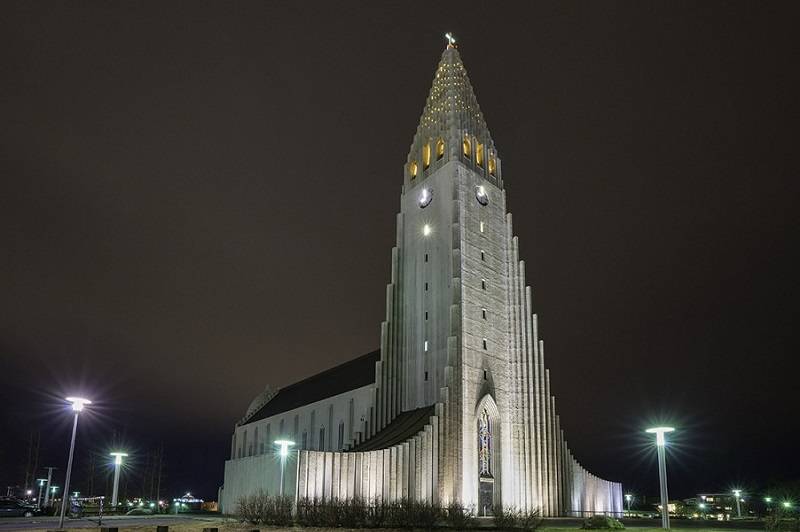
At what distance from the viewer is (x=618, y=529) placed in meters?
36.1

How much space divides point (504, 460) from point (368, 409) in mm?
12189

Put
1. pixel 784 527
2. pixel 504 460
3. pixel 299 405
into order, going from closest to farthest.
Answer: pixel 784 527
pixel 504 460
pixel 299 405

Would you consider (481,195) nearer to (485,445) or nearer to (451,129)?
(451,129)

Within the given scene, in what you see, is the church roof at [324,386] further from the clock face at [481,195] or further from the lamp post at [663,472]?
the lamp post at [663,472]

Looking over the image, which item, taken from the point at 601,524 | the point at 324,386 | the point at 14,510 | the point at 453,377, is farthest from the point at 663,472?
the point at 324,386

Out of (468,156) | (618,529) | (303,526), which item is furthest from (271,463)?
(468,156)

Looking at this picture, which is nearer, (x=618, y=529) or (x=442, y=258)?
(x=618, y=529)

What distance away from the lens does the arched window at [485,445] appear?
2176 inches

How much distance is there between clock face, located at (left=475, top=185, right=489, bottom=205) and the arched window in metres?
18.6

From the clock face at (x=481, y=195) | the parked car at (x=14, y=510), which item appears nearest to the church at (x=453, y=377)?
the clock face at (x=481, y=195)

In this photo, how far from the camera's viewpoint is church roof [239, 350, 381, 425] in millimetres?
70438

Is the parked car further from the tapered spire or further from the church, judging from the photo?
the tapered spire

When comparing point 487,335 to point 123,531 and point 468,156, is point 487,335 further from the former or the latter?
point 123,531

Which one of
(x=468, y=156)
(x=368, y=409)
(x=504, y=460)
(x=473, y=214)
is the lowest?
(x=504, y=460)
